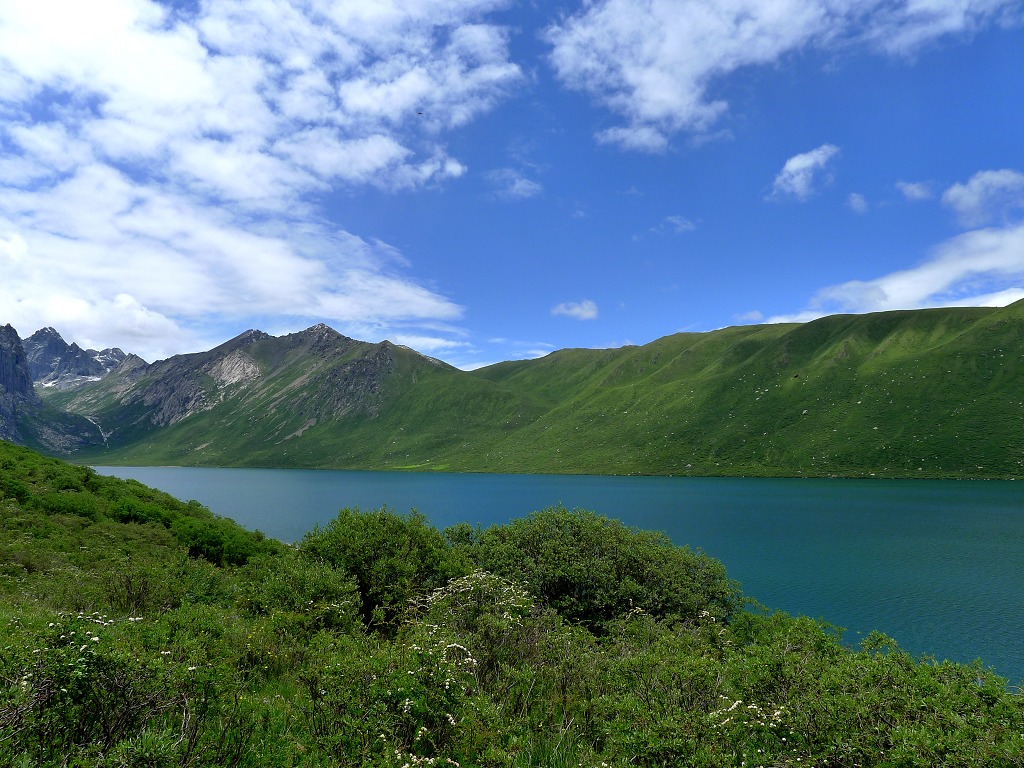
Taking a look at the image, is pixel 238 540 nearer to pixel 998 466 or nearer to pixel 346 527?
pixel 346 527

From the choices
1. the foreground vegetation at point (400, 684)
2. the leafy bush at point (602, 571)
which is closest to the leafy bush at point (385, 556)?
the foreground vegetation at point (400, 684)

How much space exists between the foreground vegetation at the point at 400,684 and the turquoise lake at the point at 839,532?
24.6 metres

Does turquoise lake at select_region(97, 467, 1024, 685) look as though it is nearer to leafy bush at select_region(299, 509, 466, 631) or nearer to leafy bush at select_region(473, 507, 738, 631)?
leafy bush at select_region(473, 507, 738, 631)

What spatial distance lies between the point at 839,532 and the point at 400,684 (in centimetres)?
10191

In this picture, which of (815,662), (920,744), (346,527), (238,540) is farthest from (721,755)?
(238,540)

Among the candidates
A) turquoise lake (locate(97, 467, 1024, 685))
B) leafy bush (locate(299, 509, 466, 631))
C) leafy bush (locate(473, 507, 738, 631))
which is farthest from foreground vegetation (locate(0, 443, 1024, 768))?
turquoise lake (locate(97, 467, 1024, 685))

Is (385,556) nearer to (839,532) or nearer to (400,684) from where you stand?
(400,684)

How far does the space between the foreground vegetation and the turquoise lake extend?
24601mm

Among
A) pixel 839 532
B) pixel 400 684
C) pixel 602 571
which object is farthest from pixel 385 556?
pixel 839 532

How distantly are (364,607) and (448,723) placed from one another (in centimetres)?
1841

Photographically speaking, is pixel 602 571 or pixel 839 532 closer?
pixel 602 571

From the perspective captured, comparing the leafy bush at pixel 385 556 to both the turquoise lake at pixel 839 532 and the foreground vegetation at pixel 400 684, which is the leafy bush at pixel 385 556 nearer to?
the foreground vegetation at pixel 400 684

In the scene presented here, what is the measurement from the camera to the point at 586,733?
1349 cm

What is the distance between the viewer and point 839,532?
290 ft
